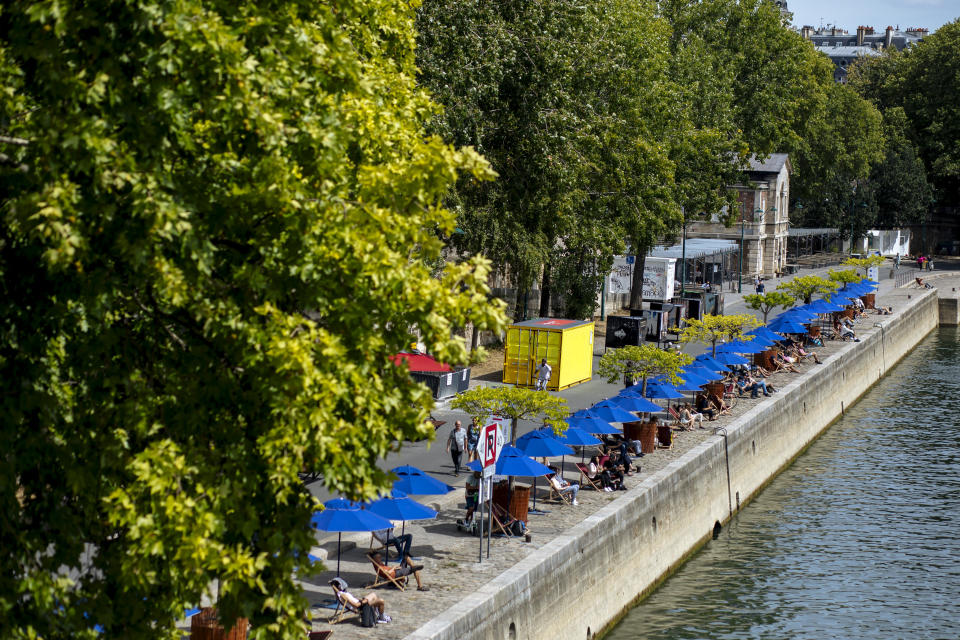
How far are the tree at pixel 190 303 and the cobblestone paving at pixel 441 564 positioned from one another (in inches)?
231

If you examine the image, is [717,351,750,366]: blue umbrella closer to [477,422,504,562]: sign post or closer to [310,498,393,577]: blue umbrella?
[477,422,504,562]: sign post

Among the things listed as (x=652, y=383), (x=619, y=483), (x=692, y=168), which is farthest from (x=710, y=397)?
(x=692, y=168)

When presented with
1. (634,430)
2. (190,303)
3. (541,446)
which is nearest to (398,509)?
(541,446)

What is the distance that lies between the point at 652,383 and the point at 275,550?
2167 cm

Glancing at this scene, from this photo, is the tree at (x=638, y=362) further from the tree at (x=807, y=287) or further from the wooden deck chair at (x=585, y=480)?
the tree at (x=807, y=287)

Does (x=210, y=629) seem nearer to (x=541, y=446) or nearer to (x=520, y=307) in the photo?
(x=541, y=446)

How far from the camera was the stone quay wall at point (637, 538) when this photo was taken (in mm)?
17609

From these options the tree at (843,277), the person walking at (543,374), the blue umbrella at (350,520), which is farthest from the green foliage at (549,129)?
the tree at (843,277)

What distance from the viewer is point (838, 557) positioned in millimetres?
28250

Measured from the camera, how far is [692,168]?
55.6 m

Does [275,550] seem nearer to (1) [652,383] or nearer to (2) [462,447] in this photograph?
(2) [462,447]

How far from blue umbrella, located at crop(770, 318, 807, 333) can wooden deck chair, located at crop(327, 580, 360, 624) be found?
3430 cm

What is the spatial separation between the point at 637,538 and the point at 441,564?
5728mm

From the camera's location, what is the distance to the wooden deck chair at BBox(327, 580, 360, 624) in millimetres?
16703
